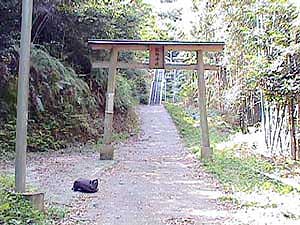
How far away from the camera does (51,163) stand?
9.50 metres

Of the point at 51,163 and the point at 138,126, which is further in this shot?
the point at 138,126

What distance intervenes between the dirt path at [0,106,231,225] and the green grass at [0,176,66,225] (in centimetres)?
25

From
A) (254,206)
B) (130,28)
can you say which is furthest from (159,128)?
(254,206)

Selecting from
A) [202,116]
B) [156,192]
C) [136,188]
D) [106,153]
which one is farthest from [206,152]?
[156,192]

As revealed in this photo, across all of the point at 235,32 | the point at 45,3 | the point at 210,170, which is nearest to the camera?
the point at 210,170

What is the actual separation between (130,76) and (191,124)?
12.9 feet

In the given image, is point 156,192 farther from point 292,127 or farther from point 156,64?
point 156,64

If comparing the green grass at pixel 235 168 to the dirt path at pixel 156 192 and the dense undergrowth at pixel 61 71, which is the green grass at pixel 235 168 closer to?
the dirt path at pixel 156 192

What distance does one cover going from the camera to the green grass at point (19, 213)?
4.20 meters

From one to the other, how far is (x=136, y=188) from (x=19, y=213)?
Result: 3.02m

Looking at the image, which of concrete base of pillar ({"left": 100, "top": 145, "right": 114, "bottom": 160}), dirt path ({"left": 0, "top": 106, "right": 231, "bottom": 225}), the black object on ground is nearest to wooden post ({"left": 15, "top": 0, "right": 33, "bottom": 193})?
dirt path ({"left": 0, "top": 106, "right": 231, "bottom": 225})

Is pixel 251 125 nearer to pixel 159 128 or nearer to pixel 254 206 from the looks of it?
pixel 159 128

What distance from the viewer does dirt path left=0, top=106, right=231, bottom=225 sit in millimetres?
5305

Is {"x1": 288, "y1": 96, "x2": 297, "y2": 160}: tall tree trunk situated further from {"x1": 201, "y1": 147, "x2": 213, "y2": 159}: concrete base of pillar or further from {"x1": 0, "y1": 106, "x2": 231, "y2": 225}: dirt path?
{"x1": 0, "y1": 106, "x2": 231, "y2": 225}: dirt path
